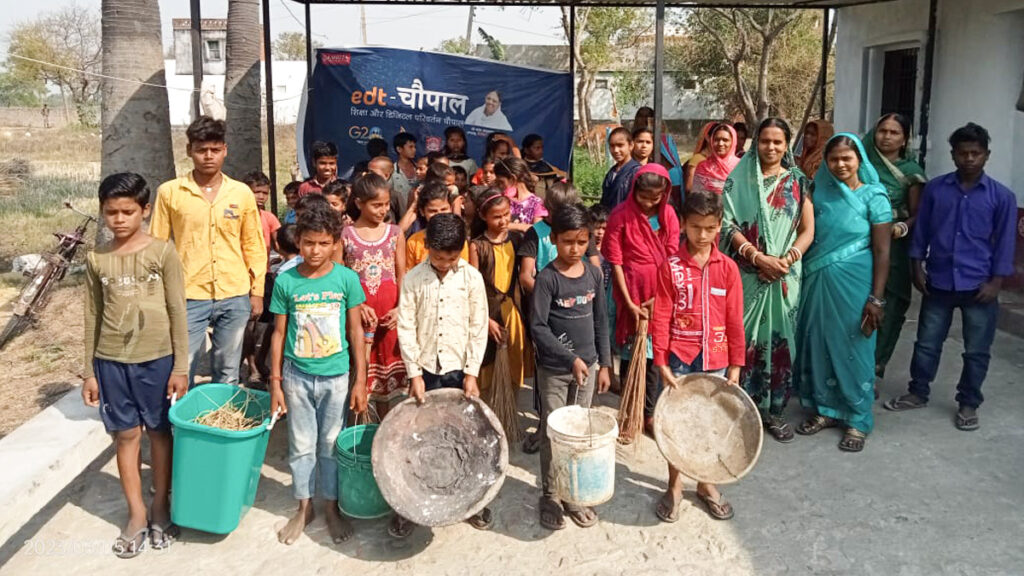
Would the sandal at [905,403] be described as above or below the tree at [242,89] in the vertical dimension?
below

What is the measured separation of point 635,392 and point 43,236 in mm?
9363

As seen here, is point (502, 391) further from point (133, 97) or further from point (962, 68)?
point (962, 68)

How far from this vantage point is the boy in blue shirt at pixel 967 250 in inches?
164

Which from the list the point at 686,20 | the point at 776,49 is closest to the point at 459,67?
the point at 686,20

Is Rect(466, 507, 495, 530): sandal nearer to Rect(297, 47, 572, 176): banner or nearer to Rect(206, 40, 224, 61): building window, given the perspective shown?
Rect(297, 47, 572, 176): banner

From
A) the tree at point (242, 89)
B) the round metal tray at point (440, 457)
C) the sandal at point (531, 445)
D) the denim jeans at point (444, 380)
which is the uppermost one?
the tree at point (242, 89)

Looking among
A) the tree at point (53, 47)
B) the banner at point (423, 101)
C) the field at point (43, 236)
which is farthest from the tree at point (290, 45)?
the banner at point (423, 101)

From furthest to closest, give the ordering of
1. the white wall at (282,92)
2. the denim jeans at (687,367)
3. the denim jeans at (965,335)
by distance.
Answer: the white wall at (282,92)
the denim jeans at (965,335)
the denim jeans at (687,367)

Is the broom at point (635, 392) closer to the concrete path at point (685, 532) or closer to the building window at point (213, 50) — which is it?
the concrete path at point (685, 532)

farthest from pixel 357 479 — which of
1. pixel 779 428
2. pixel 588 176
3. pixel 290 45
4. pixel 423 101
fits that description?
pixel 290 45

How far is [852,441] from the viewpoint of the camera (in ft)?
13.4

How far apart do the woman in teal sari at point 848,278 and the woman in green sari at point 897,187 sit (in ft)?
1.47

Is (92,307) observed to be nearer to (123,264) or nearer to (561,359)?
(123,264)

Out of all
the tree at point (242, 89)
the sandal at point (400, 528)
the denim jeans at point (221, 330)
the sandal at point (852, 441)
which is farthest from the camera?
the tree at point (242, 89)
